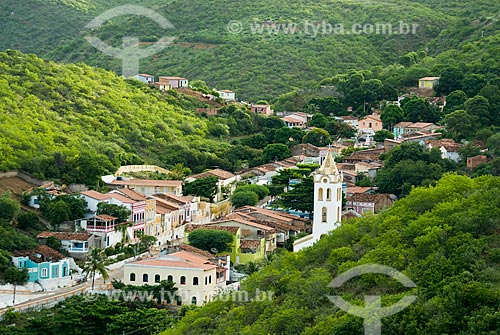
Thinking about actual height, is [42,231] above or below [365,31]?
below

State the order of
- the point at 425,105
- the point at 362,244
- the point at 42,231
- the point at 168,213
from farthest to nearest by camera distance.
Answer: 1. the point at 425,105
2. the point at 168,213
3. the point at 42,231
4. the point at 362,244

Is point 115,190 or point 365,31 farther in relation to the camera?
point 365,31

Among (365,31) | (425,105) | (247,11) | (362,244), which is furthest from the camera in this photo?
(247,11)

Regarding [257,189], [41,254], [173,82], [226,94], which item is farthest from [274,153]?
[41,254]

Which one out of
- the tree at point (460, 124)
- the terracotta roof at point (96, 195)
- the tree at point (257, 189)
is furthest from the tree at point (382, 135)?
the terracotta roof at point (96, 195)

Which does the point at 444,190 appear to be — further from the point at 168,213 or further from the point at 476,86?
the point at 476,86

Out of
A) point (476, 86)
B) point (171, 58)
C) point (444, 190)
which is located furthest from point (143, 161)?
point (171, 58)

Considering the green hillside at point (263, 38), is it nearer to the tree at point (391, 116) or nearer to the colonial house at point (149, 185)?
the tree at point (391, 116)
